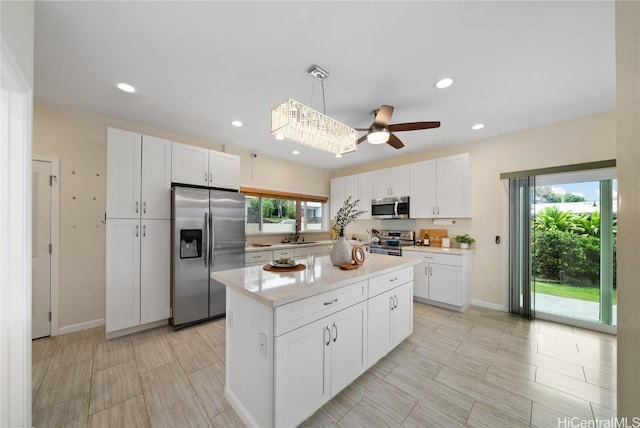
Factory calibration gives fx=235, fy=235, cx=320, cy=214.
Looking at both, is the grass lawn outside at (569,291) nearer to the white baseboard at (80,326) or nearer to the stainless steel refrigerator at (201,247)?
the stainless steel refrigerator at (201,247)

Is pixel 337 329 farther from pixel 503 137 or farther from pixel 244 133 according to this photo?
pixel 503 137

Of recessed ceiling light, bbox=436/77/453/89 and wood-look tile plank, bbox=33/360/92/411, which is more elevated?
recessed ceiling light, bbox=436/77/453/89

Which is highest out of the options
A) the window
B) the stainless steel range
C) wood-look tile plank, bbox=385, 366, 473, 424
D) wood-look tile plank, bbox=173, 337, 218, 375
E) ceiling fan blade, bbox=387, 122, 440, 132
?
ceiling fan blade, bbox=387, 122, 440, 132

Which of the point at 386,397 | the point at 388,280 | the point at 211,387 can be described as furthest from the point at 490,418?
the point at 211,387

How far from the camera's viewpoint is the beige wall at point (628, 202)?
2.15 feet

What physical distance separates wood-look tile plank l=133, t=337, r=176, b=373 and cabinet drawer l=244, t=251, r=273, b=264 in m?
1.38

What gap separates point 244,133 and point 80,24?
199 centimetres

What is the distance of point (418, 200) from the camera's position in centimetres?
419

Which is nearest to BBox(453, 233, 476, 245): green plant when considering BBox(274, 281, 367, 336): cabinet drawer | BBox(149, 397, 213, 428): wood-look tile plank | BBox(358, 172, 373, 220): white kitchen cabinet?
BBox(358, 172, 373, 220): white kitchen cabinet

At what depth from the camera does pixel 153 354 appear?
2357 mm

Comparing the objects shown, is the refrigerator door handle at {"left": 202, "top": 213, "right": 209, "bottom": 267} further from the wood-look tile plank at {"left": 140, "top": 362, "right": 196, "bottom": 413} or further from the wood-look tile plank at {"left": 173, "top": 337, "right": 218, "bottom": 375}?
the wood-look tile plank at {"left": 140, "top": 362, "right": 196, "bottom": 413}

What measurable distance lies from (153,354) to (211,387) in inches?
36.6

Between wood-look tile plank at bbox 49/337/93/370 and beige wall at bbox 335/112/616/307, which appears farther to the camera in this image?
beige wall at bbox 335/112/616/307

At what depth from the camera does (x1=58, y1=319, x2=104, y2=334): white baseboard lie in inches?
107
